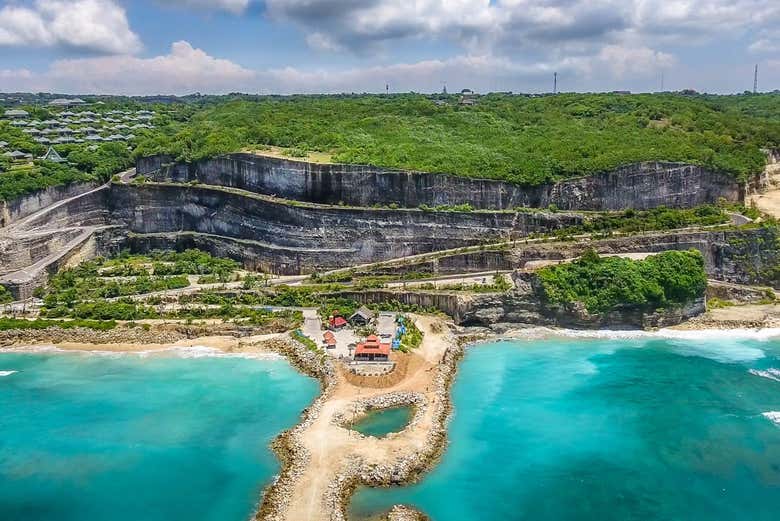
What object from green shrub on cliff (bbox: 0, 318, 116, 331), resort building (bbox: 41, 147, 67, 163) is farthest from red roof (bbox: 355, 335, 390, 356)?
resort building (bbox: 41, 147, 67, 163)

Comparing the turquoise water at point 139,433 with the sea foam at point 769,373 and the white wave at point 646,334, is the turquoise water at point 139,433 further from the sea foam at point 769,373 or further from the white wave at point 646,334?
the sea foam at point 769,373

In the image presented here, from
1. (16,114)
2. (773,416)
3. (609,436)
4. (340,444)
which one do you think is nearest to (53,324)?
(340,444)

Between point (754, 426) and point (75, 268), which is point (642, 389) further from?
point (75, 268)

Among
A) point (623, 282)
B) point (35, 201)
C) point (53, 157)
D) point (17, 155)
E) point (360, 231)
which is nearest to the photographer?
point (623, 282)

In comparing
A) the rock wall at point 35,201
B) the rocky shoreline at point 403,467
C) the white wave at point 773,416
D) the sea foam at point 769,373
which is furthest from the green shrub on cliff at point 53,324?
the sea foam at point 769,373

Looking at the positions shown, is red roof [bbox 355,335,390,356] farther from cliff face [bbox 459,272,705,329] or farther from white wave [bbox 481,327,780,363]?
cliff face [bbox 459,272,705,329]

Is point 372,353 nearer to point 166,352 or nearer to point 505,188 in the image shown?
point 166,352

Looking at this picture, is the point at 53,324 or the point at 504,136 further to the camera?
the point at 504,136

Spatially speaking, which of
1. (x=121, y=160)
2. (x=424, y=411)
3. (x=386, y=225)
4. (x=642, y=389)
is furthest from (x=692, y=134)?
(x=121, y=160)
